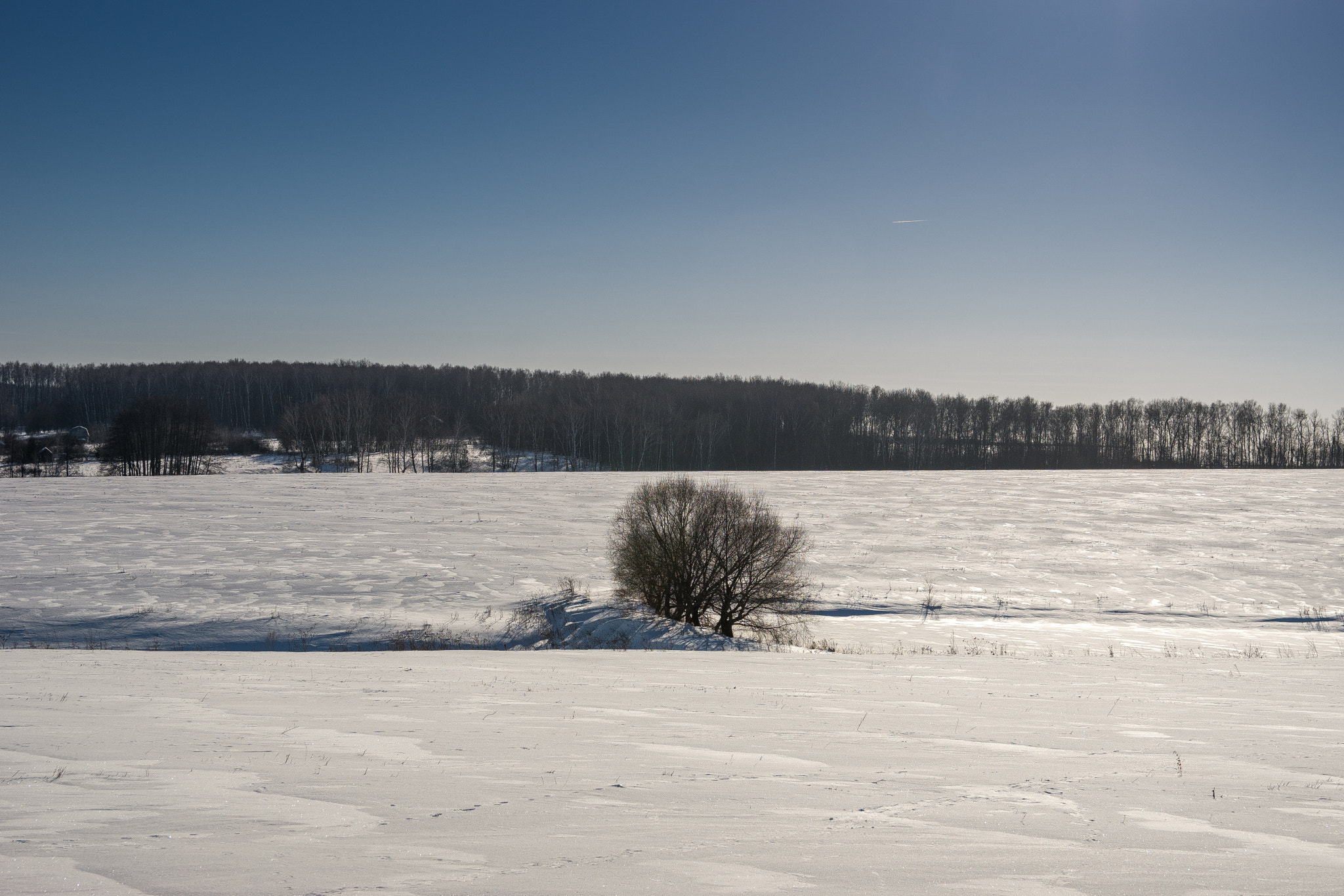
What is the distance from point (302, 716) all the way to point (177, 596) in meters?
19.3

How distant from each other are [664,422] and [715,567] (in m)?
99.9

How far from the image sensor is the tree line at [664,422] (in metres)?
113

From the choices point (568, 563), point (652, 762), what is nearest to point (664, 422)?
point (568, 563)

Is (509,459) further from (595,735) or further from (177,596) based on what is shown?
(595,735)

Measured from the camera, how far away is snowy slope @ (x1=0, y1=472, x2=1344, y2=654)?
826 inches

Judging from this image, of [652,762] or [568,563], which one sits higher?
[652,762]

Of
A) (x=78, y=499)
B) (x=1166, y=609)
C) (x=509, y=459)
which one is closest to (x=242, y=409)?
(x=509, y=459)

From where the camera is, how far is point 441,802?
15.2 ft

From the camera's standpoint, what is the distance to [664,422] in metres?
121

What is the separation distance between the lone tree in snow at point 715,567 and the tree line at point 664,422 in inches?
3367

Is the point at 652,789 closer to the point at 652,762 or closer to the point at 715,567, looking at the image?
the point at 652,762

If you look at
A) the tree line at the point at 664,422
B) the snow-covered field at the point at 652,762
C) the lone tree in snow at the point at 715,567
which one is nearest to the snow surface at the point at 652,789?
the snow-covered field at the point at 652,762

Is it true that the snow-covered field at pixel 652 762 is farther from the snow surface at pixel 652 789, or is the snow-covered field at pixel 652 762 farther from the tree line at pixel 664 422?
the tree line at pixel 664 422

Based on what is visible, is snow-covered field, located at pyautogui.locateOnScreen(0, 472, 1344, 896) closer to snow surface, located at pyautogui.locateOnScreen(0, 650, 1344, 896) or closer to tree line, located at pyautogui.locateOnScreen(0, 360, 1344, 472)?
snow surface, located at pyautogui.locateOnScreen(0, 650, 1344, 896)
